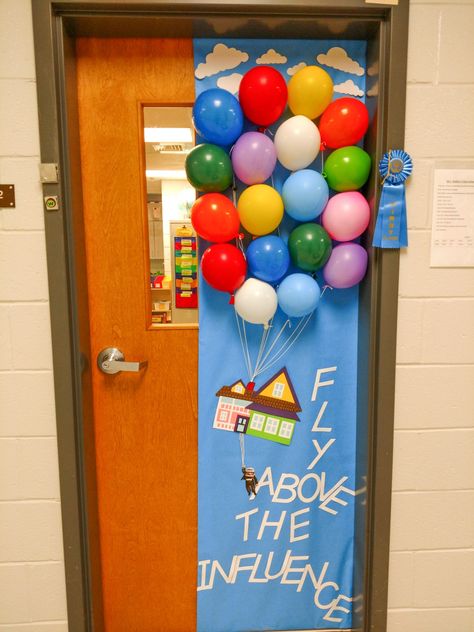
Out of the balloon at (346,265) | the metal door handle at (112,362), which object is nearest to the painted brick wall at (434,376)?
the balloon at (346,265)

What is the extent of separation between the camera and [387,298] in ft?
4.27

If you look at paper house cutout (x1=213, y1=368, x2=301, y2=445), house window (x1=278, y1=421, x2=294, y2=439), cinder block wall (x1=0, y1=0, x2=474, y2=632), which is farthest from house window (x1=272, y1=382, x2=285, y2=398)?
cinder block wall (x1=0, y1=0, x2=474, y2=632)

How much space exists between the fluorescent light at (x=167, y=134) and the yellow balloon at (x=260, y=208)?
1.01ft

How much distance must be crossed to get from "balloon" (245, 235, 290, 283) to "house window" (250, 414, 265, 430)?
48cm

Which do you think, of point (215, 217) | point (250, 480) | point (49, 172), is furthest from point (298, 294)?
point (49, 172)

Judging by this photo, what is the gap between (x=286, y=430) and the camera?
1.48 metres

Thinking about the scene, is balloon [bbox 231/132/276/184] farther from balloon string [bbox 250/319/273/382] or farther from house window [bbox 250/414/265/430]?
house window [bbox 250/414/265/430]

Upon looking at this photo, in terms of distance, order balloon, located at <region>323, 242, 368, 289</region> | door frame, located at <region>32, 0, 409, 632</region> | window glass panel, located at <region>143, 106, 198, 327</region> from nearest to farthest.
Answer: door frame, located at <region>32, 0, 409, 632</region>, balloon, located at <region>323, 242, 368, 289</region>, window glass panel, located at <region>143, 106, 198, 327</region>

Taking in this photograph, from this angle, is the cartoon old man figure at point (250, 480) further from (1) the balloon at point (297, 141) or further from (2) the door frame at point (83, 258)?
(1) the balloon at point (297, 141)

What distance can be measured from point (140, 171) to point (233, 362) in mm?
684

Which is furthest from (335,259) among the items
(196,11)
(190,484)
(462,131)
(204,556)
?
(204,556)

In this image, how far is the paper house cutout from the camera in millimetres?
1456

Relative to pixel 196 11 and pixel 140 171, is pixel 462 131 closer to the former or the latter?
pixel 196 11

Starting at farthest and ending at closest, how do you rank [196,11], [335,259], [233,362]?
[233,362] < [335,259] < [196,11]
